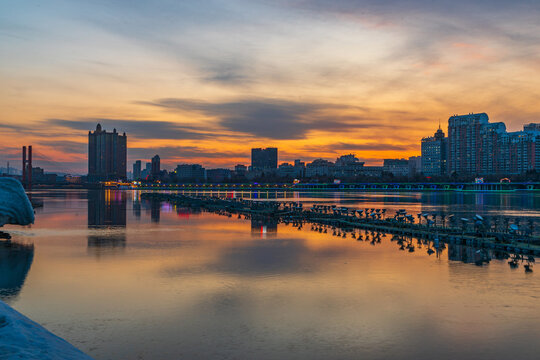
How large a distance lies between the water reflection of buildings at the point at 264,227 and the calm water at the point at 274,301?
885 cm

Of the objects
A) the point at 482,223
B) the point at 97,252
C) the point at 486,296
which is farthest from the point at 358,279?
the point at 482,223

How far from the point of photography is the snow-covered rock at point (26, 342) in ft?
21.1

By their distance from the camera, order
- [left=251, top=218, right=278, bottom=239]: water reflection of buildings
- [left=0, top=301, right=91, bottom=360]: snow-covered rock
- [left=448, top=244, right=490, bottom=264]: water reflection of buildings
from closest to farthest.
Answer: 1. [left=0, top=301, right=91, bottom=360]: snow-covered rock
2. [left=448, top=244, right=490, bottom=264]: water reflection of buildings
3. [left=251, top=218, right=278, bottom=239]: water reflection of buildings

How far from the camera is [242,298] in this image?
19234mm

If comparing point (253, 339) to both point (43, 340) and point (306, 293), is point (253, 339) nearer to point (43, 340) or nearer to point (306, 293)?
point (306, 293)

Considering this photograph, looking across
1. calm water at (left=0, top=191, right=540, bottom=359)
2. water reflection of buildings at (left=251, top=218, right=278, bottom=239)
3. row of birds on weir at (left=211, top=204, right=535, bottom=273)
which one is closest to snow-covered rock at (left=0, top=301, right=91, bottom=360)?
calm water at (left=0, top=191, right=540, bottom=359)

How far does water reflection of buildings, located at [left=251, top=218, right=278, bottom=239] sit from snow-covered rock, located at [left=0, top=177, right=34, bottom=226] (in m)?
18.8

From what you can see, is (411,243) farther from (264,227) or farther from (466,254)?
(264,227)

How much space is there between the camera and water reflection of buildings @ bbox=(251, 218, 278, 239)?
4350cm

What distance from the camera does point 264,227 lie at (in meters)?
50.1

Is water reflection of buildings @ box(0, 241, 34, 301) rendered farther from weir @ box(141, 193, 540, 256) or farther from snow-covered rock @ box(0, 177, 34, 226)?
weir @ box(141, 193, 540, 256)

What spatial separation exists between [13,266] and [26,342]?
22.5 metres

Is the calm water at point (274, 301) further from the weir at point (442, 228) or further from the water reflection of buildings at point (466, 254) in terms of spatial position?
the weir at point (442, 228)

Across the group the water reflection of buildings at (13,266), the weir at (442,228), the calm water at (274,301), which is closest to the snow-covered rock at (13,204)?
the water reflection of buildings at (13,266)
